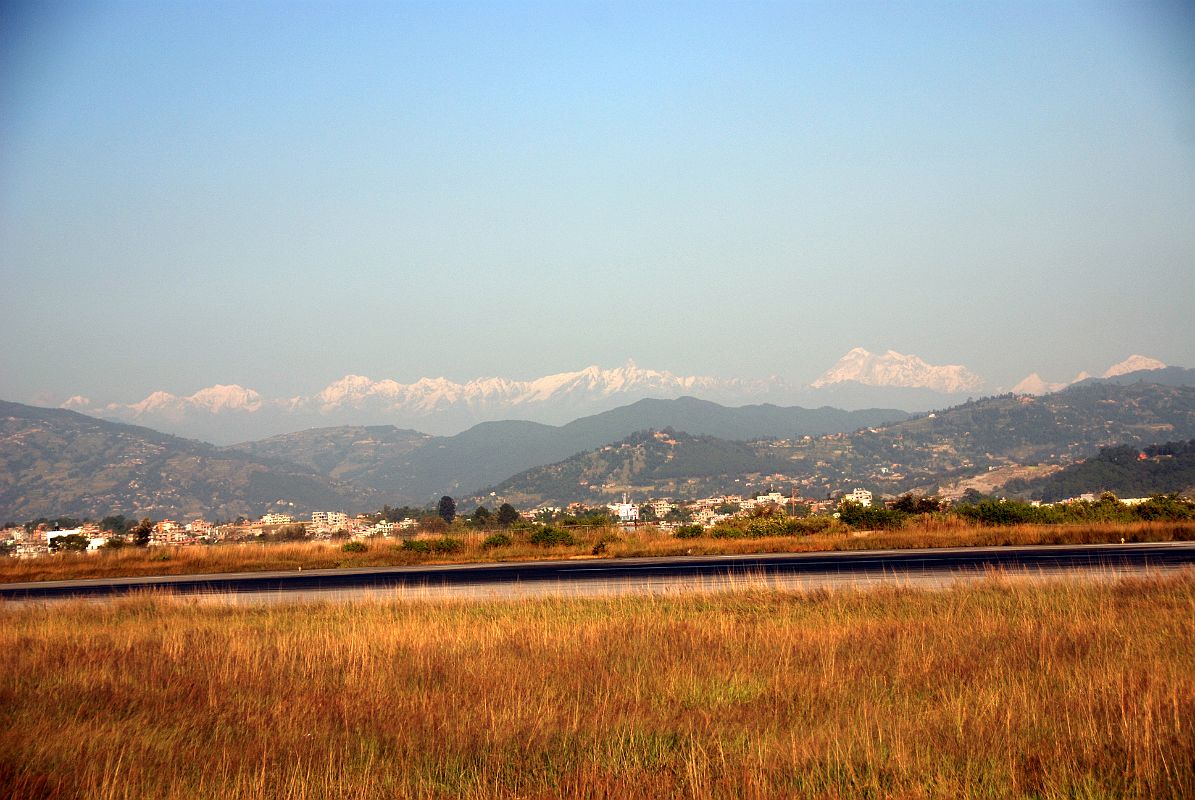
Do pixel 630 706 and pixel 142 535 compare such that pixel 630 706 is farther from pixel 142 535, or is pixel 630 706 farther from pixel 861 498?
pixel 861 498

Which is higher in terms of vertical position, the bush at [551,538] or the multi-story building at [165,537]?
the multi-story building at [165,537]

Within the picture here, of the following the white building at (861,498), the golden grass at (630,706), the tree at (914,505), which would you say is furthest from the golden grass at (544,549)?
the golden grass at (630,706)

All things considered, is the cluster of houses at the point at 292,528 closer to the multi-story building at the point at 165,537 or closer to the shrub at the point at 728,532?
the multi-story building at the point at 165,537

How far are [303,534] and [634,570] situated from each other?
38822 mm

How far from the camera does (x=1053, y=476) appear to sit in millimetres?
148125

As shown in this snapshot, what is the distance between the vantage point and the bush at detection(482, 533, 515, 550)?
146 feet

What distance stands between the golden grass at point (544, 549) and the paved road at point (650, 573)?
104 inches

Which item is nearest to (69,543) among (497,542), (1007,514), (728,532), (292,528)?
(292,528)

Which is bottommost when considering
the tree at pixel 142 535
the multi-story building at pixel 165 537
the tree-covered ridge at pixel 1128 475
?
the tree-covered ridge at pixel 1128 475

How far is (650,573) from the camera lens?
29375 mm

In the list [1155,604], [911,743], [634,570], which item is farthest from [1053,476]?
[911,743]

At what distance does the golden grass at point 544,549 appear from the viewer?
37.2 metres

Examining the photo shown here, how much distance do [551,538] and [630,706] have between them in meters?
35.5

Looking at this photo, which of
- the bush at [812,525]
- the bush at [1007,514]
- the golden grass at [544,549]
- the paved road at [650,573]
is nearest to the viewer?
the paved road at [650,573]
